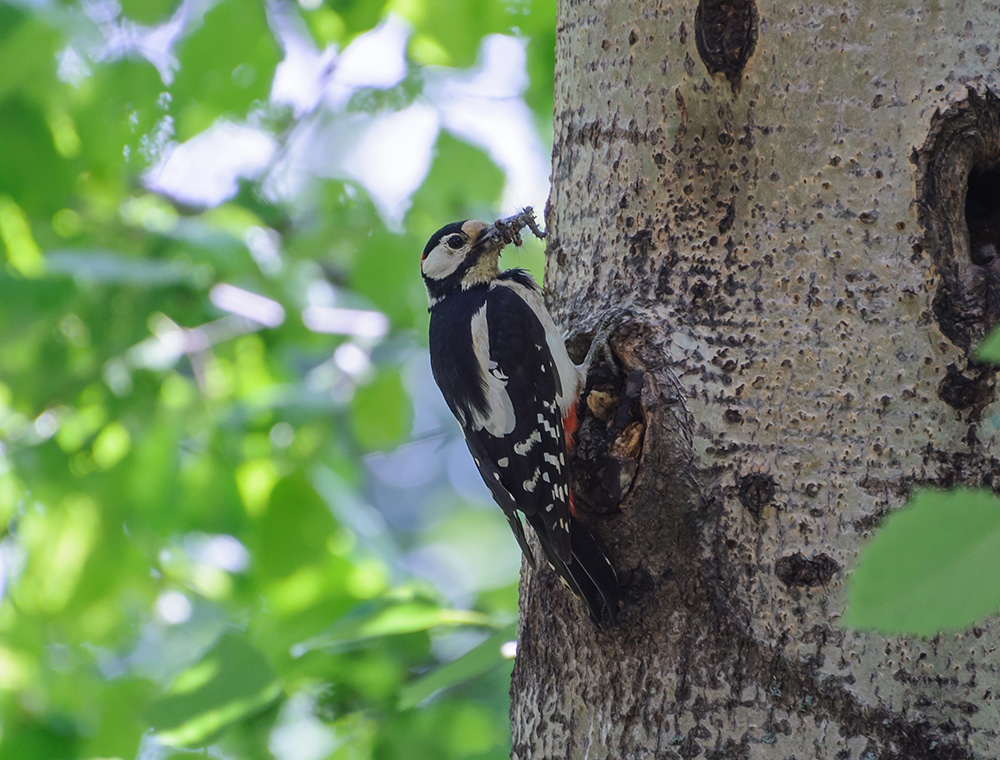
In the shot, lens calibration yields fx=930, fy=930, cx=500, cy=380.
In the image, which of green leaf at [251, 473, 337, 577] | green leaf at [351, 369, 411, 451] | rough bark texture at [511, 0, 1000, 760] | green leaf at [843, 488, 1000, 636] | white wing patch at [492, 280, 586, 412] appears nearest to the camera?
green leaf at [843, 488, 1000, 636]

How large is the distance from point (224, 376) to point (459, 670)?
211 centimetres

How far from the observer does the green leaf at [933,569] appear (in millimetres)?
353

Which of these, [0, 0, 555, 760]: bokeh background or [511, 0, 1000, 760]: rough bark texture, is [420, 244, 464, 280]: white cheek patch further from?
[511, 0, 1000, 760]: rough bark texture

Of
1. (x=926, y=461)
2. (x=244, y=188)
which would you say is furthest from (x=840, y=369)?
(x=244, y=188)

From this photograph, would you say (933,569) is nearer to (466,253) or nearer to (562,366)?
(562,366)

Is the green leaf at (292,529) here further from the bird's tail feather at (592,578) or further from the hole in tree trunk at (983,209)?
the hole in tree trunk at (983,209)

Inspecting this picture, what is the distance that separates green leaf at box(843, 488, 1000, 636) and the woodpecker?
31.8 inches

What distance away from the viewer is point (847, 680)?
1033 millimetres

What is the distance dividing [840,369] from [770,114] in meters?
0.36

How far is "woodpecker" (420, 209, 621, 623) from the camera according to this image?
1.29 m

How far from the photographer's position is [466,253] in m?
2.26

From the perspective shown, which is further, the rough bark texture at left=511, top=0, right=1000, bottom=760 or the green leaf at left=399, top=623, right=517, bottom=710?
the green leaf at left=399, top=623, right=517, bottom=710

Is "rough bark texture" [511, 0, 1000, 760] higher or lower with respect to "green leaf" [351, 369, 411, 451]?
lower

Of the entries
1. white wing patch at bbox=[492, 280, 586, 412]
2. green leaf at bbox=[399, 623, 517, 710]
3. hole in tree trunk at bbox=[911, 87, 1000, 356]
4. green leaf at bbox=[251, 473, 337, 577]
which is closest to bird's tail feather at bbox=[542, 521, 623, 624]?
green leaf at bbox=[399, 623, 517, 710]
